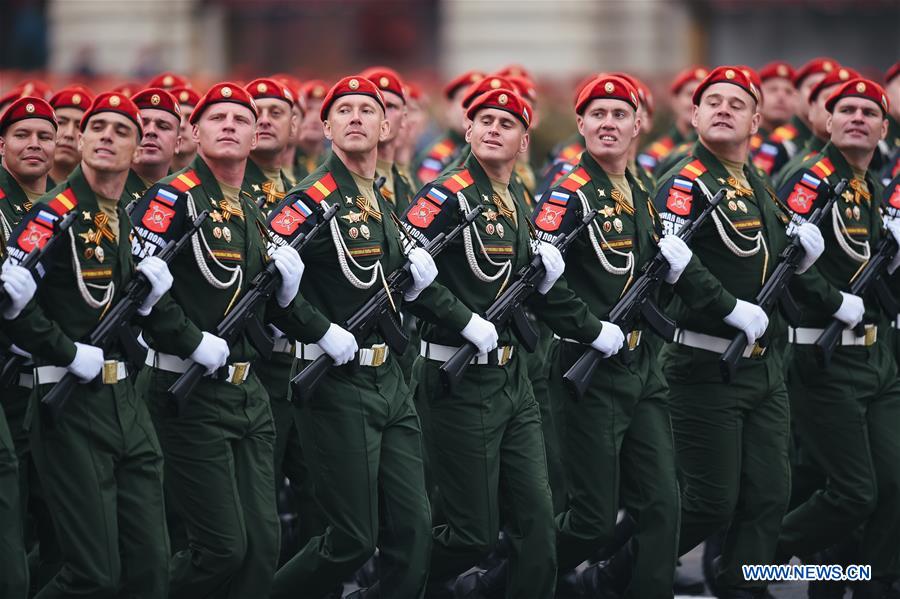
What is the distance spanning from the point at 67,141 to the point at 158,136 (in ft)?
2.27

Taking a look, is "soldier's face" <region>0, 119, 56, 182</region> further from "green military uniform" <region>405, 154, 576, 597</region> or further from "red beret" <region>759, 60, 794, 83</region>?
"red beret" <region>759, 60, 794, 83</region>

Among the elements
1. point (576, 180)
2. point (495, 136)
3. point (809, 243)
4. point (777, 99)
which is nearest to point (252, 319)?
point (495, 136)

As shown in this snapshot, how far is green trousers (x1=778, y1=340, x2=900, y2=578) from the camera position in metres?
7.86

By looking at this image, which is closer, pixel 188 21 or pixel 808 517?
pixel 808 517

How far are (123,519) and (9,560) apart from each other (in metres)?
0.42

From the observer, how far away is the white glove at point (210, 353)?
6.56 m

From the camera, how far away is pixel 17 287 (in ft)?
19.9

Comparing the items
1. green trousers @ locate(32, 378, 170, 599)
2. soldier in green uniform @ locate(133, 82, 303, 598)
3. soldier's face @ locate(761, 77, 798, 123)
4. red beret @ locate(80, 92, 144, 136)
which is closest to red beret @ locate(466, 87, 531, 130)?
soldier in green uniform @ locate(133, 82, 303, 598)

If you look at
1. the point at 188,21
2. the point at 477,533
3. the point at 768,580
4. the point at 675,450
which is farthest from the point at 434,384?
the point at 188,21

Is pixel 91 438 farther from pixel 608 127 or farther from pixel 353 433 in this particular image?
pixel 608 127

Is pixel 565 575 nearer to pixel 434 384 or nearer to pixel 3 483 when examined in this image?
pixel 434 384

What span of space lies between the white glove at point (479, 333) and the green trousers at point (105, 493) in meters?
1.27

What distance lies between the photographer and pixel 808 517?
7965mm

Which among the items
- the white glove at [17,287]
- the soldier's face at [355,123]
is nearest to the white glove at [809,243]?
the soldier's face at [355,123]
